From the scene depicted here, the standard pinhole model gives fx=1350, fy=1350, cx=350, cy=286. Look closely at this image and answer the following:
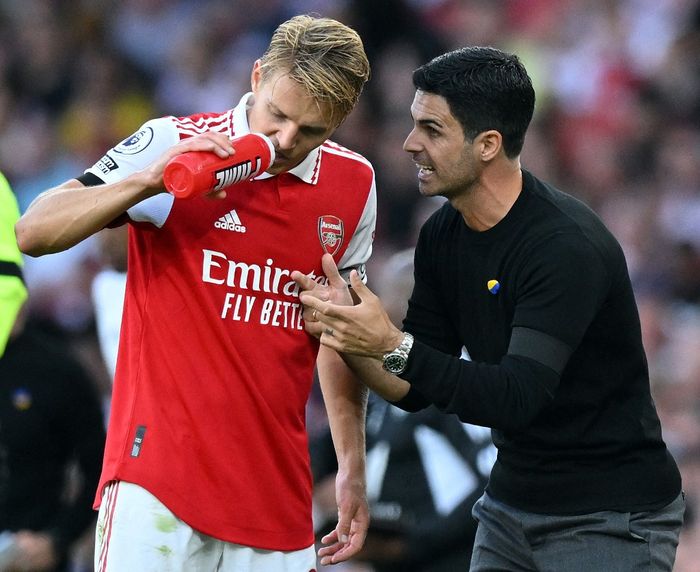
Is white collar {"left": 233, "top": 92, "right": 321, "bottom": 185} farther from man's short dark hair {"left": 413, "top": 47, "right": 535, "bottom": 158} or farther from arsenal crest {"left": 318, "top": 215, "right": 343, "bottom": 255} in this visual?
man's short dark hair {"left": 413, "top": 47, "right": 535, "bottom": 158}

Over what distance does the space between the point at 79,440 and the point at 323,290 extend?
2100 mm

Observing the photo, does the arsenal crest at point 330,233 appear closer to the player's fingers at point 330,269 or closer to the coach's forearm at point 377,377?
the player's fingers at point 330,269

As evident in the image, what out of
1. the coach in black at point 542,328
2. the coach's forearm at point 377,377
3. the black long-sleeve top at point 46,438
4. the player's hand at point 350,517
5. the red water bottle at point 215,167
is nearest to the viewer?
the red water bottle at point 215,167

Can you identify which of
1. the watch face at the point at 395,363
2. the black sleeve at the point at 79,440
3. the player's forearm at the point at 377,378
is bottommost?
the black sleeve at the point at 79,440

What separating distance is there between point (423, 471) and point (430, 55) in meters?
4.99

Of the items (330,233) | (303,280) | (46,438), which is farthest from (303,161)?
(46,438)

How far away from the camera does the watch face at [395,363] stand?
3.37 metres

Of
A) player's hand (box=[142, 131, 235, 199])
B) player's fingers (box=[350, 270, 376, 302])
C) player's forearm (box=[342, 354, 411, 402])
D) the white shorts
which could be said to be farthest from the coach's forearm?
player's hand (box=[142, 131, 235, 199])

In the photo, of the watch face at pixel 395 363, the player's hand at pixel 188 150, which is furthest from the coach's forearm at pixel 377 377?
the player's hand at pixel 188 150

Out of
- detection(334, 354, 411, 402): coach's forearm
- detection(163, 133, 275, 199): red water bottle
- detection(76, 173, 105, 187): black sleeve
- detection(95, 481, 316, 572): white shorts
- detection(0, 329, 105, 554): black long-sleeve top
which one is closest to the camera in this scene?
detection(163, 133, 275, 199): red water bottle

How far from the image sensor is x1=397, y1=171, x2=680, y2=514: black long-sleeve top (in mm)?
3383

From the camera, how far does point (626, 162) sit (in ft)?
28.4

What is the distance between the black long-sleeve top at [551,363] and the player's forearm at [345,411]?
39 cm

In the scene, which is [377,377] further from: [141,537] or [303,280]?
[141,537]
